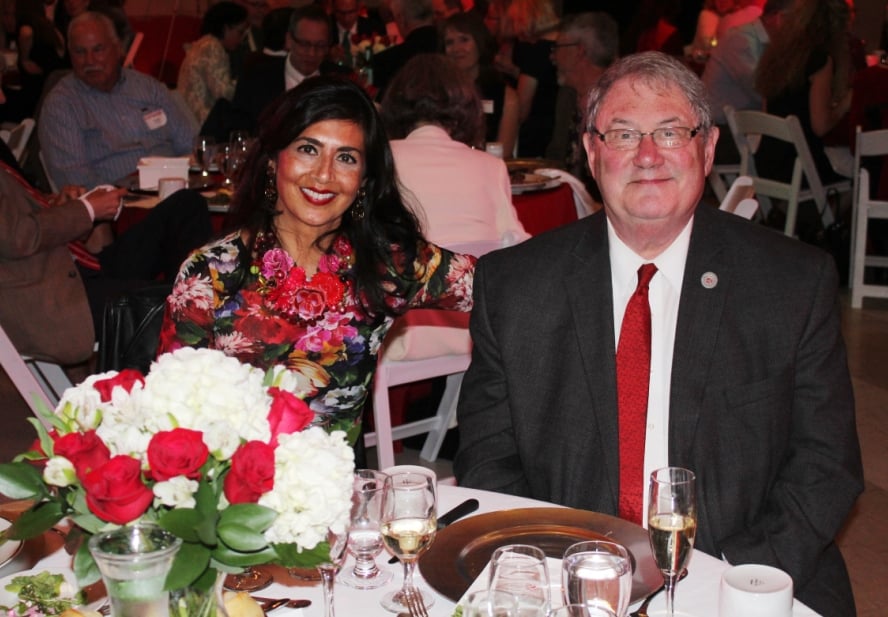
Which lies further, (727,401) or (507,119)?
(507,119)

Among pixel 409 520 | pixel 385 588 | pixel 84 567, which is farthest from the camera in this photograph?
pixel 385 588

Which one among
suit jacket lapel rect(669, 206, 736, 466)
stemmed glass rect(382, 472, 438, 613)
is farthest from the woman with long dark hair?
stemmed glass rect(382, 472, 438, 613)

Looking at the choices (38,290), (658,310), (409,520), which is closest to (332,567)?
(409,520)

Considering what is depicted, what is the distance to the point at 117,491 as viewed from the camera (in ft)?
3.53

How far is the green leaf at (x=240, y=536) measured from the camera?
3.61 ft

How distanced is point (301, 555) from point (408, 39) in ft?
20.3

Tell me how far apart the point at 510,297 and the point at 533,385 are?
0.19 meters

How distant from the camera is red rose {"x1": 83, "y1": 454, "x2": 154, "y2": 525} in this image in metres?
1.08

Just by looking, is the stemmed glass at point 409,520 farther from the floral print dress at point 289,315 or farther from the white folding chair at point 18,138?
the white folding chair at point 18,138

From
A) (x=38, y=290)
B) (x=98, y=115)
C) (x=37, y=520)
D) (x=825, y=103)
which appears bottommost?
(x=38, y=290)

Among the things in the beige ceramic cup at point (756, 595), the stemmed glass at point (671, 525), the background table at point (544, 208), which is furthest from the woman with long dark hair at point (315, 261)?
the background table at point (544, 208)

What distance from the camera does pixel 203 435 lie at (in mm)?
1133

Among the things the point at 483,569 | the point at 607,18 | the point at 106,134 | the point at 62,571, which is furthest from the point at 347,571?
the point at 607,18

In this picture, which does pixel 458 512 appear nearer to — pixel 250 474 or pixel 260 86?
pixel 250 474
